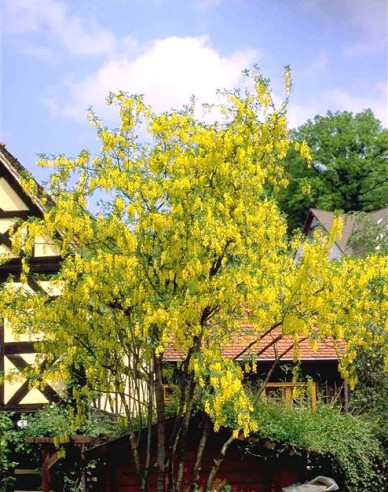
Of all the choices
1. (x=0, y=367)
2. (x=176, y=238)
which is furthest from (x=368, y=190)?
(x=176, y=238)

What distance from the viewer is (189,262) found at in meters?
13.0

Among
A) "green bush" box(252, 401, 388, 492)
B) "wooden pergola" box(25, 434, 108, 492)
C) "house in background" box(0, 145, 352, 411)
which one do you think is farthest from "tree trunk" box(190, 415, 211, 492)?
"wooden pergola" box(25, 434, 108, 492)

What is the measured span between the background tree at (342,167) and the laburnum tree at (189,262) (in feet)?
116

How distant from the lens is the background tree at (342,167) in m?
50.5

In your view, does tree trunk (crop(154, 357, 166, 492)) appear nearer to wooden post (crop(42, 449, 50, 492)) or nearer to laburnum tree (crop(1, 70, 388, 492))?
laburnum tree (crop(1, 70, 388, 492))

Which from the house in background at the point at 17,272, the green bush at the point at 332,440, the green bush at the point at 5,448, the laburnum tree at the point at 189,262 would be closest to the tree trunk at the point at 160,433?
the laburnum tree at the point at 189,262

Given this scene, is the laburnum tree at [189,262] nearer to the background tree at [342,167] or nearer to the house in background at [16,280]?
the house in background at [16,280]

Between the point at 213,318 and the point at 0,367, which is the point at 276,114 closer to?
the point at 213,318

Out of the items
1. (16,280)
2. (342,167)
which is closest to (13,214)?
(16,280)

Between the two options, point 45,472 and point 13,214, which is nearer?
point 45,472

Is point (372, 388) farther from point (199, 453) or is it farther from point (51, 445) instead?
point (51, 445)

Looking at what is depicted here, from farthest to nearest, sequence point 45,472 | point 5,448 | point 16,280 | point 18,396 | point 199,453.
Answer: point 16,280
point 18,396
point 5,448
point 45,472
point 199,453

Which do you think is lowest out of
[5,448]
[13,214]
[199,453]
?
[5,448]

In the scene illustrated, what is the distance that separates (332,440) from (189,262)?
552 centimetres
